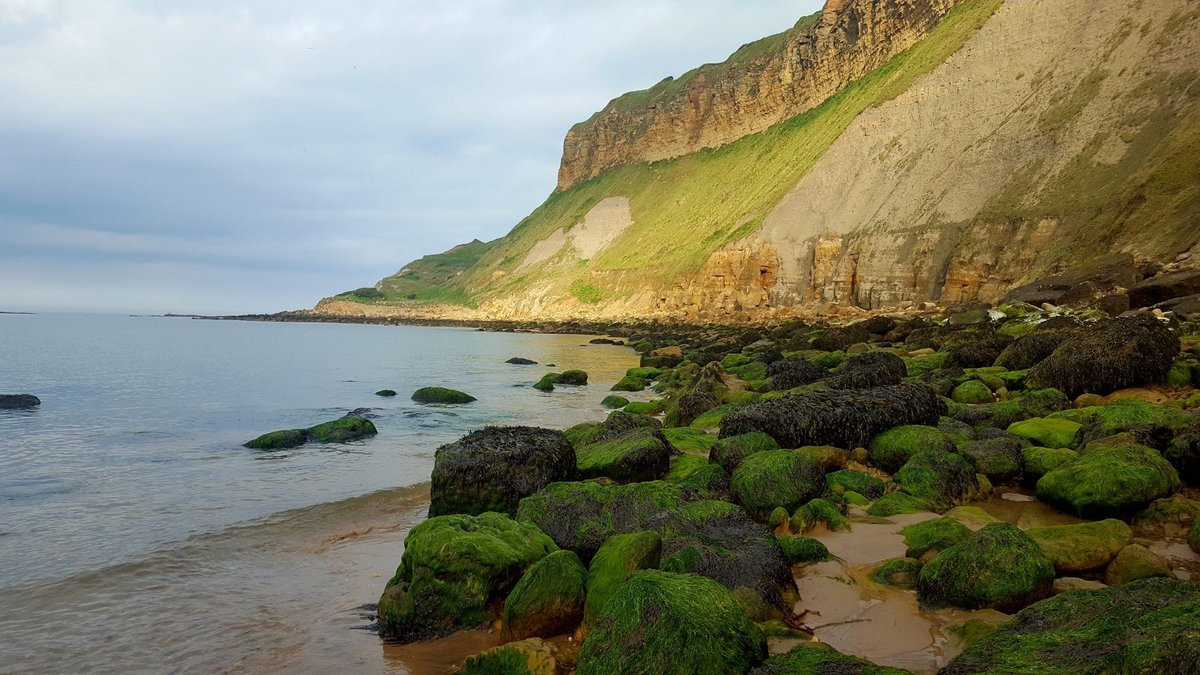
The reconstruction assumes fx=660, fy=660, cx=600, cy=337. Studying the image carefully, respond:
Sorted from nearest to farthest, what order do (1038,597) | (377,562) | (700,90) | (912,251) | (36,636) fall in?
(1038,597) → (36,636) → (377,562) → (912,251) → (700,90)

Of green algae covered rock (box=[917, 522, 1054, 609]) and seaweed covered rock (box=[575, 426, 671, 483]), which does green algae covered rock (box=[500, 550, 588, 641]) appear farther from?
seaweed covered rock (box=[575, 426, 671, 483])

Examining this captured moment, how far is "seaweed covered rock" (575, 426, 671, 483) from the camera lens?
26.8 ft

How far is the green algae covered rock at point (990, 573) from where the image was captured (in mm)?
4391

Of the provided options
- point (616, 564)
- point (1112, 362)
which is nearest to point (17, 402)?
point (616, 564)

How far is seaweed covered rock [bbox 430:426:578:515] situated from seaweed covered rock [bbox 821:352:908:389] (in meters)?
6.76

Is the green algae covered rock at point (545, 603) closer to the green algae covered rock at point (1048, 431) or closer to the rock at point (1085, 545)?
the rock at point (1085, 545)

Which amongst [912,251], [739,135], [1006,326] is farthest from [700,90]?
[1006,326]

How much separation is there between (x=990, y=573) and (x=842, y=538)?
1.66 metres

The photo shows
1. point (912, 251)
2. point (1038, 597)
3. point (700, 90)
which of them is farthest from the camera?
point (700, 90)

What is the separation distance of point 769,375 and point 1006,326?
8.47m

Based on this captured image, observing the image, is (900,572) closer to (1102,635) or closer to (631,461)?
(1102,635)

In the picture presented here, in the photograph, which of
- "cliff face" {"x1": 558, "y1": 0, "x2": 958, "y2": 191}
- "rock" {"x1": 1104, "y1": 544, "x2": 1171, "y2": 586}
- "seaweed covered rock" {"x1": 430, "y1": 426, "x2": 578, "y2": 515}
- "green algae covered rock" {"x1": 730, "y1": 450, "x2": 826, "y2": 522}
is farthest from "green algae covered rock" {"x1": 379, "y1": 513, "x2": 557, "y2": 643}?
"cliff face" {"x1": 558, "y1": 0, "x2": 958, "y2": 191}

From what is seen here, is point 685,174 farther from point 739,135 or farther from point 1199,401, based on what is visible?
point 1199,401

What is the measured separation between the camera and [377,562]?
275 inches
